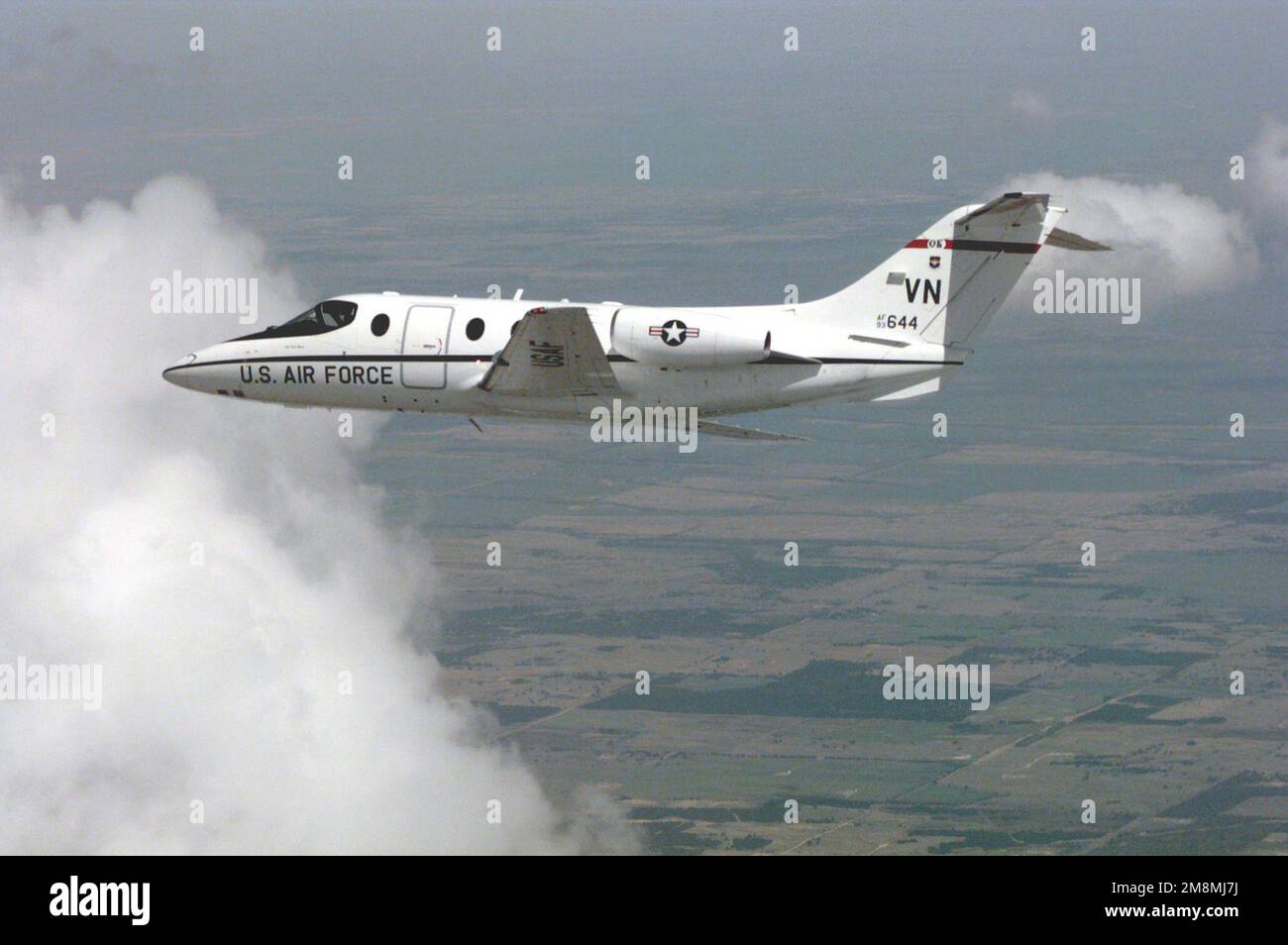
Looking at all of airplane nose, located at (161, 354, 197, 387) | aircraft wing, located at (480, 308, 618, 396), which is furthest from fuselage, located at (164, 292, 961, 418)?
airplane nose, located at (161, 354, 197, 387)

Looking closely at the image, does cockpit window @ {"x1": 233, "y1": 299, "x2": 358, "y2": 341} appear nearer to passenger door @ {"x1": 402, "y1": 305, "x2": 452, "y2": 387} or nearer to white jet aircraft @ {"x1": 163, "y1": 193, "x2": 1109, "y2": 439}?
white jet aircraft @ {"x1": 163, "y1": 193, "x2": 1109, "y2": 439}

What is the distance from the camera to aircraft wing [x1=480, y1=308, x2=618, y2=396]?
52.4 m

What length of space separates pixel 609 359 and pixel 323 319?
30.4ft

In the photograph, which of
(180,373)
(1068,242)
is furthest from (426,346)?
(1068,242)

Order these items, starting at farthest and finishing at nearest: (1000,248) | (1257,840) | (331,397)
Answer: (1257,840)
(331,397)
(1000,248)

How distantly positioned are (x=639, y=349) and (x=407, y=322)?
723 cm

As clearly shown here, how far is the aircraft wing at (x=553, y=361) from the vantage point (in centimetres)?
5241

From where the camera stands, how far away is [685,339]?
176 ft

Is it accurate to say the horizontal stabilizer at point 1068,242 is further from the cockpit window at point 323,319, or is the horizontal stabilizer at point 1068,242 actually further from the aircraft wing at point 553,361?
the cockpit window at point 323,319

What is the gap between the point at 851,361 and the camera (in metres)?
54.3
